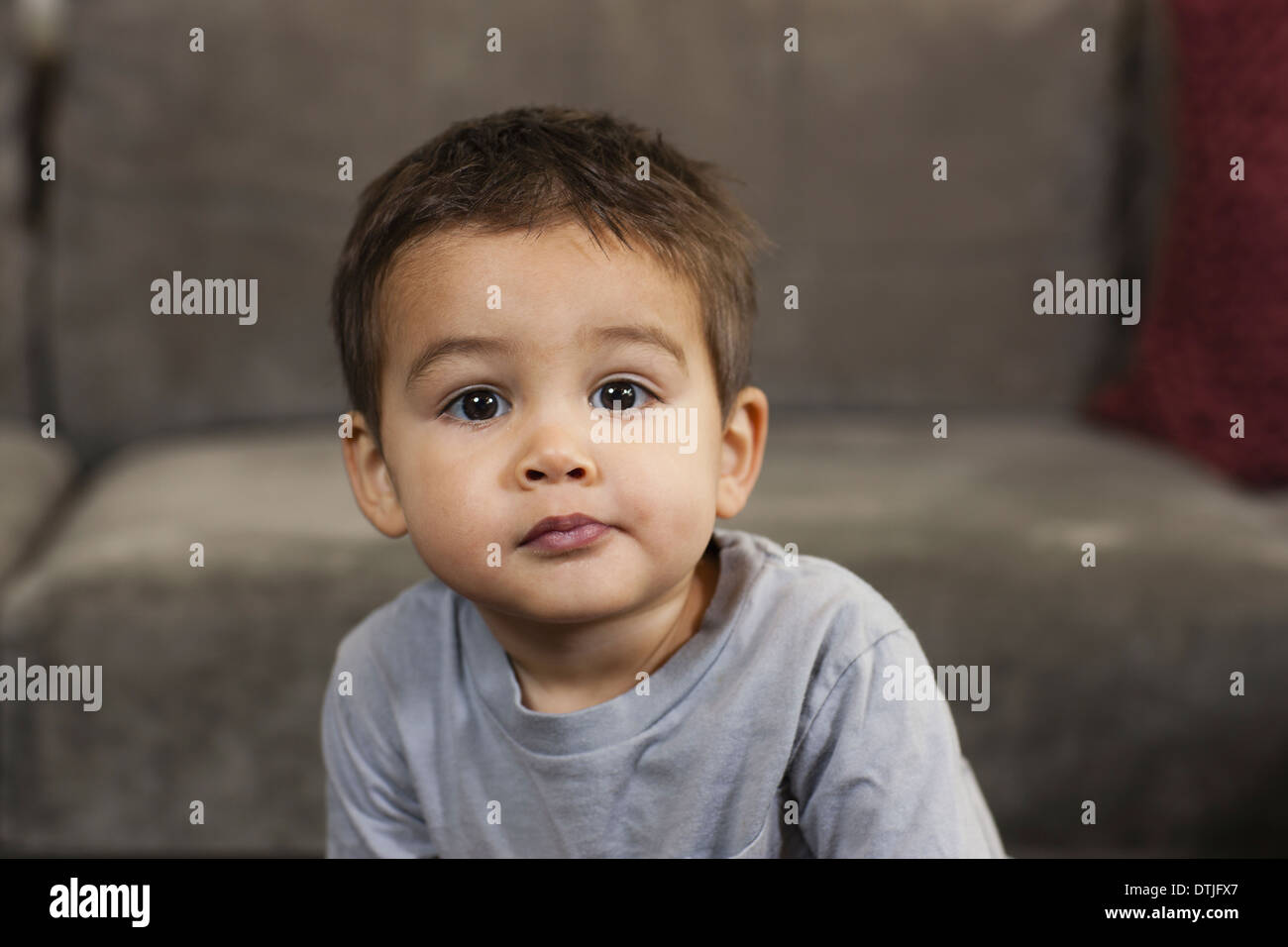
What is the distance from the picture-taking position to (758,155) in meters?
1.27

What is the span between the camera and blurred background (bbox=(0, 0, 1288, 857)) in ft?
3.41

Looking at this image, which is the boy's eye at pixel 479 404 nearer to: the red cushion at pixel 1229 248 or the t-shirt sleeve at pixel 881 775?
the t-shirt sleeve at pixel 881 775

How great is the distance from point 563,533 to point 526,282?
0.37 feet

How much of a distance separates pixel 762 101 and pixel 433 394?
0.79 meters

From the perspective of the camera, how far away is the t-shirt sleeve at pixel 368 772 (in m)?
0.74

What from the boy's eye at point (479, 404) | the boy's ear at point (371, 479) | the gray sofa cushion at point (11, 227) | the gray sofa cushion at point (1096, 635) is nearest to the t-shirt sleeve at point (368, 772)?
the boy's ear at point (371, 479)

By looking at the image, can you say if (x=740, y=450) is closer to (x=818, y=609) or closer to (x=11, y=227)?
(x=818, y=609)

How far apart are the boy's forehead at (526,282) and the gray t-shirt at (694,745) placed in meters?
0.17

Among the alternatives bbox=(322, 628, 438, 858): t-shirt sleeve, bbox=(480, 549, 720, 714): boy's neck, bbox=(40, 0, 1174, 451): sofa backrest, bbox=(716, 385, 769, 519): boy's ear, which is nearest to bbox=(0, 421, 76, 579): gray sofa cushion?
bbox=(40, 0, 1174, 451): sofa backrest

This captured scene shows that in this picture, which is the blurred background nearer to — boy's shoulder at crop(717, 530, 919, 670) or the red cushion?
the red cushion

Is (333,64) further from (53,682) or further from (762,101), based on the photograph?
(53,682)

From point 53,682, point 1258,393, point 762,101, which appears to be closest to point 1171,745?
point 1258,393

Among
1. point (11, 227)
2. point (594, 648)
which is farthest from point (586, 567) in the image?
point (11, 227)
